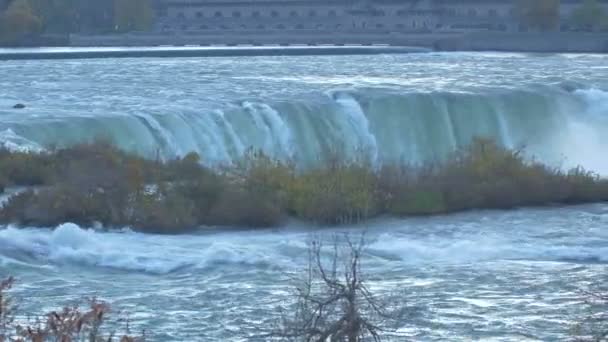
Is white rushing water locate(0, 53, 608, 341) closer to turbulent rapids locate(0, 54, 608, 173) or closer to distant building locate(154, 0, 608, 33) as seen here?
turbulent rapids locate(0, 54, 608, 173)

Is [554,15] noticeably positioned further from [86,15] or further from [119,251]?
[119,251]

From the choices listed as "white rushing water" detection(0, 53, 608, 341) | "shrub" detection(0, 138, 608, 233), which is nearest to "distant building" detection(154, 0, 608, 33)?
"white rushing water" detection(0, 53, 608, 341)

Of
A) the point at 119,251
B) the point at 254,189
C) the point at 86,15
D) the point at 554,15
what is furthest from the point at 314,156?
the point at 86,15

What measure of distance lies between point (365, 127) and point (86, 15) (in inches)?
1688

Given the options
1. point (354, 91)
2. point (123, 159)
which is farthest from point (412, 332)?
point (354, 91)

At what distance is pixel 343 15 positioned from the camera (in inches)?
2516

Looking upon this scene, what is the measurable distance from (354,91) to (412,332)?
51.6 ft

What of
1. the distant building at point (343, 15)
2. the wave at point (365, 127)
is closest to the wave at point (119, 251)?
the wave at point (365, 127)

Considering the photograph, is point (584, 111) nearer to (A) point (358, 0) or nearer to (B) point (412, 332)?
(B) point (412, 332)

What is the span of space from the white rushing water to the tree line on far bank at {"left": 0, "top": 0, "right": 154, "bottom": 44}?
828 inches

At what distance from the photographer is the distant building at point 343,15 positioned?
62.1 meters

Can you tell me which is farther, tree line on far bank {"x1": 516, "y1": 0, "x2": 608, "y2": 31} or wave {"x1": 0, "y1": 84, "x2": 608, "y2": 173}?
tree line on far bank {"x1": 516, "y1": 0, "x2": 608, "y2": 31}

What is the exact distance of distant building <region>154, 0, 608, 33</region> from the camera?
6206cm

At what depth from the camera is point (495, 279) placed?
1309cm
